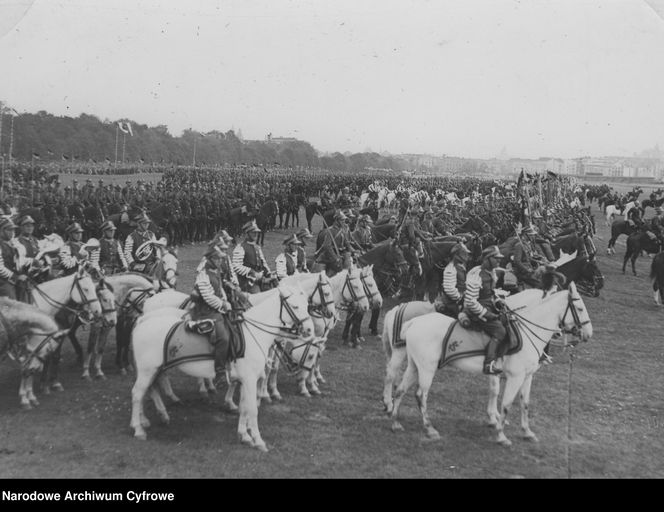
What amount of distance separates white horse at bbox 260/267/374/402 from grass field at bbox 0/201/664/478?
22 cm

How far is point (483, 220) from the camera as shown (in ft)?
70.3

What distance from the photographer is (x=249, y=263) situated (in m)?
11.4

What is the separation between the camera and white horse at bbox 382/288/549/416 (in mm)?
8844

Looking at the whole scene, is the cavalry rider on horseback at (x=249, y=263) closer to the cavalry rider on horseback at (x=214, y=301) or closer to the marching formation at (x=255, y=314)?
the marching formation at (x=255, y=314)

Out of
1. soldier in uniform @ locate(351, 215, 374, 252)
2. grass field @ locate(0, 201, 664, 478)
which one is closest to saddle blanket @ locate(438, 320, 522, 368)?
grass field @ locate(0, 201, 664, 478)

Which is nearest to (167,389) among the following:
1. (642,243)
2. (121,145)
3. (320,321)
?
(320,321)

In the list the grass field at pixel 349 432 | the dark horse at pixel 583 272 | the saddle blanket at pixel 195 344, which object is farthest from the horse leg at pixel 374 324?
the saddle blanket at pixel 195 344

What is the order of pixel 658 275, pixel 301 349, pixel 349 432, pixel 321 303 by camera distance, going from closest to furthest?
pixel 349 432, pixel 301 349, pixel 321 303, pixel 658 275

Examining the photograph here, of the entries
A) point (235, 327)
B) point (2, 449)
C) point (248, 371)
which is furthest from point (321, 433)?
point (2, 449)

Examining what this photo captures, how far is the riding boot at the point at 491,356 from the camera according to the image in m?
8.22

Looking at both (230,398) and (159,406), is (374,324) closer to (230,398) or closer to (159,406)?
(230,398)

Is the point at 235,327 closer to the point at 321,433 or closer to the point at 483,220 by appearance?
the point at 321,433

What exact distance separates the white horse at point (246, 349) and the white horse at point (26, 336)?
143 cm

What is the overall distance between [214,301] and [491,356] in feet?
12.3
